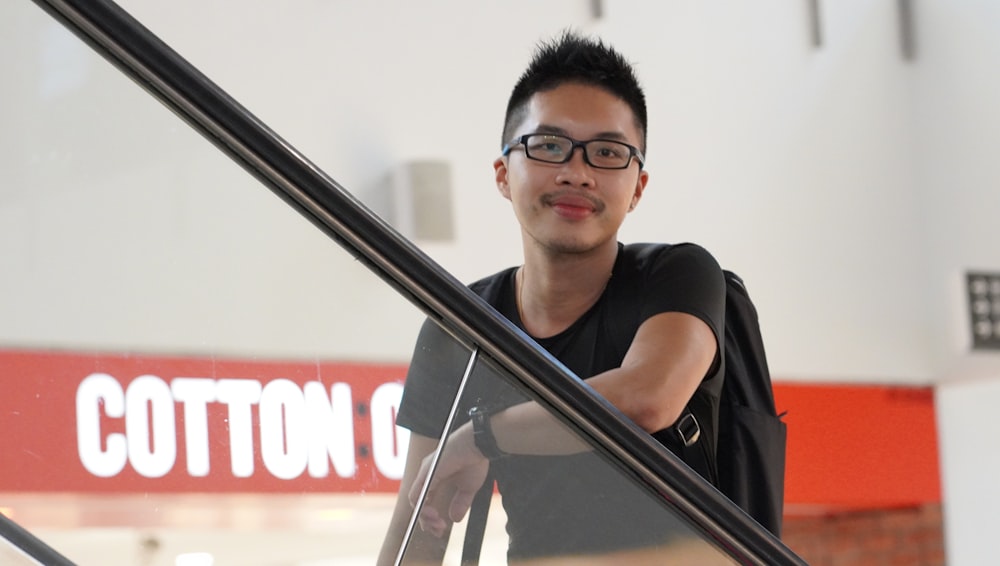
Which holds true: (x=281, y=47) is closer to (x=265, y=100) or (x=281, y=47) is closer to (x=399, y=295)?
(x=265, y=100)

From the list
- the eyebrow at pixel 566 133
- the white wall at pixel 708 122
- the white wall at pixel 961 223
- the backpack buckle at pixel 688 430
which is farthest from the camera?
the white wall at pixel 961 223

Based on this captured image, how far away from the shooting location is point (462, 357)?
1.18 metres

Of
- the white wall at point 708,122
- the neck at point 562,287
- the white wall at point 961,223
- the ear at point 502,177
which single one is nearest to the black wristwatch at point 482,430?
the neck at point 562,287

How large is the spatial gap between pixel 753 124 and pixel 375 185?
1.52m

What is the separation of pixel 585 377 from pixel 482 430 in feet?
0.67

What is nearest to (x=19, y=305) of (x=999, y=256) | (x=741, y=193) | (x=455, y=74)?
(x=455, y=74)

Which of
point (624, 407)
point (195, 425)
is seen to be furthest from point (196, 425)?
point (624, 407)

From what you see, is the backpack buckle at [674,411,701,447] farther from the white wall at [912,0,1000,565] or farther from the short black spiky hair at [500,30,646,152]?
the white wall at [912,0,1000,565]

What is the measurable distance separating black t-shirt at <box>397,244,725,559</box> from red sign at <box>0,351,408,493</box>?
0.04 m

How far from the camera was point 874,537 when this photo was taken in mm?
5578

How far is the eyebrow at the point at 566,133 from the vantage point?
1.45m

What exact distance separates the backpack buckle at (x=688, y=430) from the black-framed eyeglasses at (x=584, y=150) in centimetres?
27

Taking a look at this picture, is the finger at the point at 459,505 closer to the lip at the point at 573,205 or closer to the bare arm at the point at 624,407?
the bare arm at the point at 624,407

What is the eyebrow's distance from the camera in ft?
4.77
